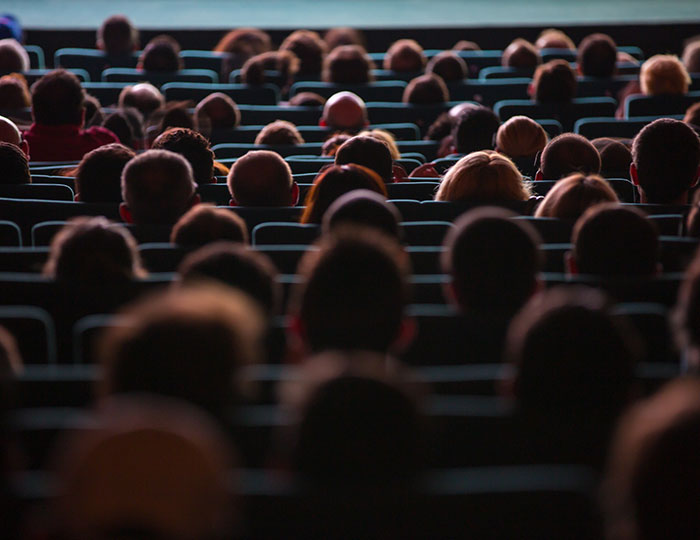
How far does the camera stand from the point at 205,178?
12.9 ft

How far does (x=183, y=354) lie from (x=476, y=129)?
3.20 m

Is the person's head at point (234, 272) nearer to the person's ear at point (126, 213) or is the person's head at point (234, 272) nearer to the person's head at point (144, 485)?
the person's head at point (144, 485)

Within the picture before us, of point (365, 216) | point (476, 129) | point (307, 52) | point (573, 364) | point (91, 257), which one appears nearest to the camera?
point (573, 364)

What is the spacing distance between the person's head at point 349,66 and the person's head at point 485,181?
9.82 ft

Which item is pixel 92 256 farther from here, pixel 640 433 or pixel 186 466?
pixel 640 433

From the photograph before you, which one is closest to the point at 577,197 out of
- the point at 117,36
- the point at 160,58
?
the point at 160,58

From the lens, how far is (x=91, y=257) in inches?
96.7

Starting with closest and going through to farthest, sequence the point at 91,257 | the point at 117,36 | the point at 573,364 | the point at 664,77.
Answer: the point at 573,364
the point at 91,257
the point at 664,77
the point at 117,36

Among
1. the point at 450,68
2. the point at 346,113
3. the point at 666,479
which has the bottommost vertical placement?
the point at 666,479

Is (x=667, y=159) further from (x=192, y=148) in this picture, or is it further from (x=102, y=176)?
(x=102, y=176)

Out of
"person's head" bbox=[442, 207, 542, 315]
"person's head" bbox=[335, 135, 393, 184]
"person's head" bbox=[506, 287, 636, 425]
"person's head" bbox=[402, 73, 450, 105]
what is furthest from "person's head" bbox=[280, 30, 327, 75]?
"person's head" bbox=[506, 287, 636, 425]

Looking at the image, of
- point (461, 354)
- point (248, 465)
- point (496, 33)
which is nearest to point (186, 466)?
point (248, 465)

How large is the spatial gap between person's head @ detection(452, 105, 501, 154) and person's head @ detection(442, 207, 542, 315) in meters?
2.30

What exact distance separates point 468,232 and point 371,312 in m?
0.47
